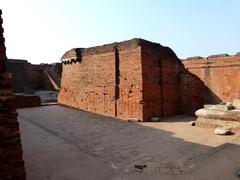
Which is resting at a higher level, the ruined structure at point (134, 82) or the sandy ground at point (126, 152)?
the ruined structure at point (134, 82)

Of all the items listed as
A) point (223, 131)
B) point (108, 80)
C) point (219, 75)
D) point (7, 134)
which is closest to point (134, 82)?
point (108, 80)

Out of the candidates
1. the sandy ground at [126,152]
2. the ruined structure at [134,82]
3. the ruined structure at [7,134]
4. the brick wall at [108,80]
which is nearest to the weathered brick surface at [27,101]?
the brick wall at [108,80]

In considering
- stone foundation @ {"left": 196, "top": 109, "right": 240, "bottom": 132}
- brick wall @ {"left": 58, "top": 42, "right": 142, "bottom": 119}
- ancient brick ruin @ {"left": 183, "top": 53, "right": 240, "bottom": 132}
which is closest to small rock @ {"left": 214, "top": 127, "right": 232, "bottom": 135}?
stone foundation @ {"left": 196, "top": 109, "right": 240, "bottom": 132}

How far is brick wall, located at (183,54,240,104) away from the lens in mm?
14818

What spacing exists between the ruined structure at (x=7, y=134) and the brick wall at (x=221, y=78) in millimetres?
13322

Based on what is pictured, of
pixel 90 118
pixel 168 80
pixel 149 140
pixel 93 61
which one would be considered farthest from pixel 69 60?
pixel 149 140

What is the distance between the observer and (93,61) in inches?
483

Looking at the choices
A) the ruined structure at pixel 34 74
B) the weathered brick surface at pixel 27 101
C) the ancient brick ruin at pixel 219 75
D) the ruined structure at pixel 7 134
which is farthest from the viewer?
the ruined structure at pixel 34 74

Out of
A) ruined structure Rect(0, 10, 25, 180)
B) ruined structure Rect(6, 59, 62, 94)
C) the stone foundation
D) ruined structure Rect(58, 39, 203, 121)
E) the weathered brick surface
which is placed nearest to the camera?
ruined structure Rect(0, 10, 25, 180)

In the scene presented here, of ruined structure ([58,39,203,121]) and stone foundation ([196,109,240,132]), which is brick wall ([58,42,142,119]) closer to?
ruined structure ([58,39,203,121])

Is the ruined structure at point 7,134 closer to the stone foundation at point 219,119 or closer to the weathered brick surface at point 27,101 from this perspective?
the stone foundation at point 219,119

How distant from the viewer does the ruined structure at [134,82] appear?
10219mm

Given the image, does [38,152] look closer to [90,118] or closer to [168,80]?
[90,118]

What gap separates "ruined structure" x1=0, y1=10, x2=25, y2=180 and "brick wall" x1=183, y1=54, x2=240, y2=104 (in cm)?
1332
